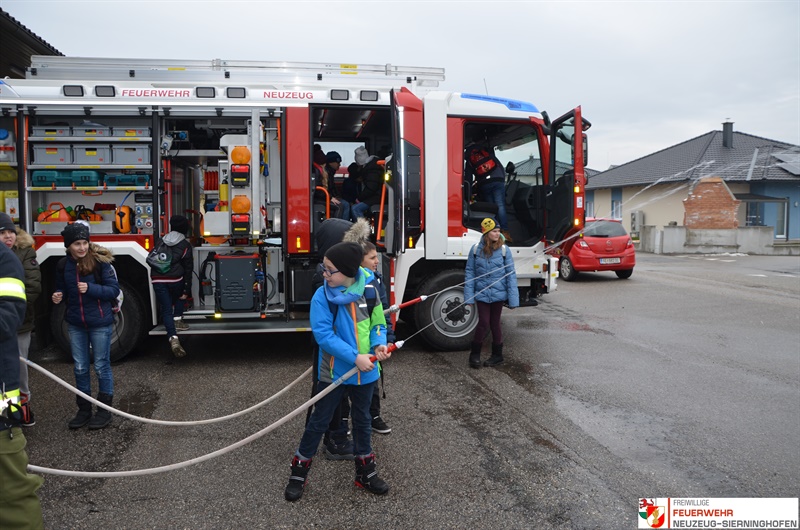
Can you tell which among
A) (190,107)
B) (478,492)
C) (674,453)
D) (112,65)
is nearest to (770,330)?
(674,453)

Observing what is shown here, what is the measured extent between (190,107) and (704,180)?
26.1 meters

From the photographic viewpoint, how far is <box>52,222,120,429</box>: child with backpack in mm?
4902

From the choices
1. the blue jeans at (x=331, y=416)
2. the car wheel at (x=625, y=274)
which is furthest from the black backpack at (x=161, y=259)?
the car wheel at (x=625, y=274)

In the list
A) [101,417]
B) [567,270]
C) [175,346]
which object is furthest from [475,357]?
[567,270]

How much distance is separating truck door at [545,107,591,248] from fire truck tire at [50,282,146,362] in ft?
16.8

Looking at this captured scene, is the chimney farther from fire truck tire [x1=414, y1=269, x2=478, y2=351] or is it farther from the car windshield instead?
fire truck tire [x1=414, y1=269, x2=478, y2=351]

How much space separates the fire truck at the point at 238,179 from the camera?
22.2ft

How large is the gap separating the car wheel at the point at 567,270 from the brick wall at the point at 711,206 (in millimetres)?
13974

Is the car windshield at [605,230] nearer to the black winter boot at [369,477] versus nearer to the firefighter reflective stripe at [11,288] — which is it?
the black winter boot at [369,477]

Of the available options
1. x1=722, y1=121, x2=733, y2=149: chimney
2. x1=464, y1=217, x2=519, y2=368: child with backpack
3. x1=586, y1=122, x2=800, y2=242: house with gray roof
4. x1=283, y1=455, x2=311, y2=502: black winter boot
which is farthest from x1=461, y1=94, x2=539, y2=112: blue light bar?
x1=722, y1=121, x2=733, y2=149: chimney

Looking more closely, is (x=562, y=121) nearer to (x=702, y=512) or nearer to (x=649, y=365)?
(x=649, y=365)

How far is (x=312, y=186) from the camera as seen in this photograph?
6.94 m

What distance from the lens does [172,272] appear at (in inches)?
262

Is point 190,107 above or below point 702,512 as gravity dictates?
above
